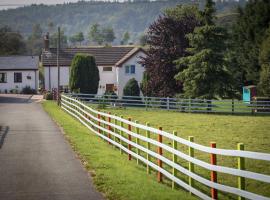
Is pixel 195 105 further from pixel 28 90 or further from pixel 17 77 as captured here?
pixel 17 77

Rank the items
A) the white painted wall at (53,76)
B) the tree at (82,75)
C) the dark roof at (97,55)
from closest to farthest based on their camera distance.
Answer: the tree at (82,75), the white painted wall at (53,76), the dark roof at (97,55)

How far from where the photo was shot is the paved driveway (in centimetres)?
1052

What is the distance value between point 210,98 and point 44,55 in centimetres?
3756

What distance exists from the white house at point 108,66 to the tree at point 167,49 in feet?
66.4

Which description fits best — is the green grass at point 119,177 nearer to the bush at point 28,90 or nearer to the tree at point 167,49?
the tree at point 167,49

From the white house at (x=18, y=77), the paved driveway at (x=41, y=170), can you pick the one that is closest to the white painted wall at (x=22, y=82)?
the white house at (x=18, y=77)

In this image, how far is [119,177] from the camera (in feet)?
40.6

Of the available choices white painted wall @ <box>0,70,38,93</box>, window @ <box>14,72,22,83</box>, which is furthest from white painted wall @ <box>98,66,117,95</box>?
window @ <box>14,72,22,83</box>

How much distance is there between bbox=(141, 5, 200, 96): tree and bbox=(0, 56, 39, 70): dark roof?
3095cm

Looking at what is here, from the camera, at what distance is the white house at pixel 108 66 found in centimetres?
7250

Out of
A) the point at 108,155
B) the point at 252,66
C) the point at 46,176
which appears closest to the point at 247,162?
the point at 108,155

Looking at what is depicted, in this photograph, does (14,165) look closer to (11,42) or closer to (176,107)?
(176,107)

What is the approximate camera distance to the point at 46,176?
1252 centimetres

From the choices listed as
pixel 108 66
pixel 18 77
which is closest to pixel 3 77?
pixel 18 77
